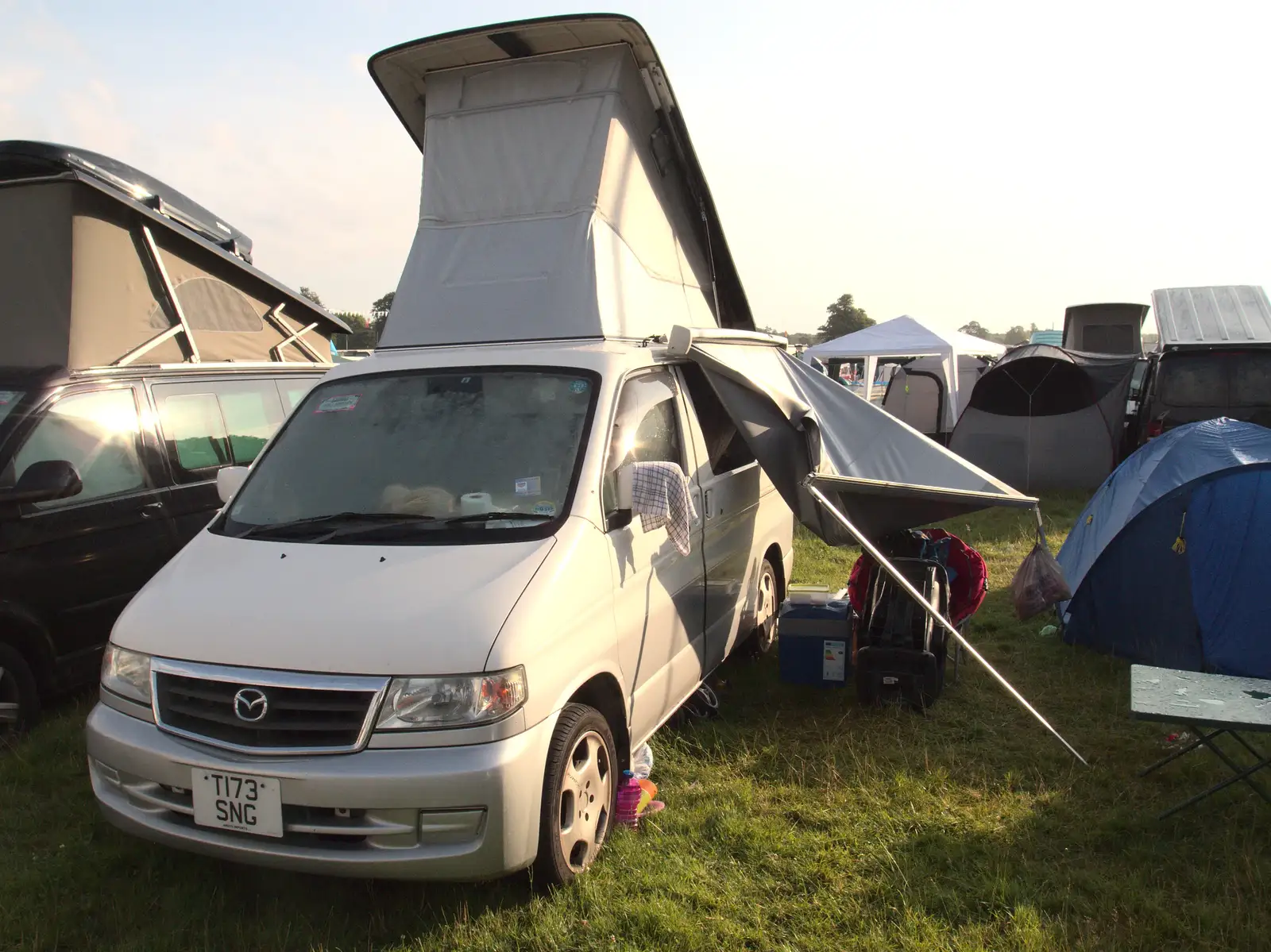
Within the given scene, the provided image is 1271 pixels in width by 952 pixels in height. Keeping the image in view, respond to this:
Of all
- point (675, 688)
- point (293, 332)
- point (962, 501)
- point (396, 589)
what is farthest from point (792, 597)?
point (293, 332)

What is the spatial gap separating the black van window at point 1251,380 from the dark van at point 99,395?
9922 mm

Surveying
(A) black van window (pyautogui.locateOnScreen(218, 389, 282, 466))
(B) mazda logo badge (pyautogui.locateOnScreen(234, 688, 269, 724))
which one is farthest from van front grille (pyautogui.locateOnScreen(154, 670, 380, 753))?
(A) black van window (pyautogui.locateOnScreen(218, 389, 282, 466))

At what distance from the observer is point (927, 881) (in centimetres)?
339

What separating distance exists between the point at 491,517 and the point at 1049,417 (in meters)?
10.6

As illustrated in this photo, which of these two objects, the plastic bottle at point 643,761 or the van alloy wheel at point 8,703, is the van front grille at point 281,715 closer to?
the plastic bottle at point 643,761

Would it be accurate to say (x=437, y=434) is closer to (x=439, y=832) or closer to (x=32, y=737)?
(x=439, y=832)

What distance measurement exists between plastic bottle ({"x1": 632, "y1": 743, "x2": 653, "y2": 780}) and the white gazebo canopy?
13845 mm

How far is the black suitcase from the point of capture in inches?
195

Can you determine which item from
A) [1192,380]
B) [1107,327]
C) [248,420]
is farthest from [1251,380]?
[248,420]

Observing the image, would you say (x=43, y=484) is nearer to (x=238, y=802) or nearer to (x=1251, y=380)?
(x=238, y=802)

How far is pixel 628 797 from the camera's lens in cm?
370

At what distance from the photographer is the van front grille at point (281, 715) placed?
9.30ft

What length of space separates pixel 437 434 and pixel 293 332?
4534 mm

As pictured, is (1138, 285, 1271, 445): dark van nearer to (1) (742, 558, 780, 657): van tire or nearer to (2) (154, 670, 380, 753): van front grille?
(1) (742, 558, 780, 657): van tire
